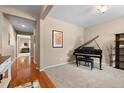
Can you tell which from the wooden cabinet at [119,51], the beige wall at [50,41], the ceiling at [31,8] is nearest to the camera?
the ceiling at [31,8]

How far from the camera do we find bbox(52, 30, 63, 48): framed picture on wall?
13.2 feet

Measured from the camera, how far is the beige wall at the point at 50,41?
12.1ft

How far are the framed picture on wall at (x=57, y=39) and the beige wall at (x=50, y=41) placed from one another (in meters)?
0.16

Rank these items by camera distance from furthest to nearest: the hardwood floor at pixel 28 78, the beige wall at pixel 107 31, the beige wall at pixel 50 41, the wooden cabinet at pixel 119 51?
the beige wall at pixel 107 31 → the wooden cabinet at pixel 119 51 → the beige wall at pixel 50 41 → the hardwood floor at pixel 28 78

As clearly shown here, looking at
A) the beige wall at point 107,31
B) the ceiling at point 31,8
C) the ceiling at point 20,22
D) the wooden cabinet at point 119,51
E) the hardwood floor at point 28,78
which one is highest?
the ceiling at point 31,8

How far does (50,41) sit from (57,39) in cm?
43

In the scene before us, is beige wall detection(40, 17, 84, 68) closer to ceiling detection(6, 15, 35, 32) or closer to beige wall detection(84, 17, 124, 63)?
beige wall detection(84, 17, 124, 63)

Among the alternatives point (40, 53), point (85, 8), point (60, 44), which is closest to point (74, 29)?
point (60, 44)

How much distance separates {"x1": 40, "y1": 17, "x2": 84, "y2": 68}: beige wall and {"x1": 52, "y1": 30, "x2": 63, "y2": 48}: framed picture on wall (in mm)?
161

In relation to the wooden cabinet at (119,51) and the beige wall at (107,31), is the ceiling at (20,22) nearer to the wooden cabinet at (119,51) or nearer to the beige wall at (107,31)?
the beige wall at (107,31)

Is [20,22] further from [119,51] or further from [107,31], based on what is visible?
[119,51]

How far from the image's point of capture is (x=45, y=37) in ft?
12.3

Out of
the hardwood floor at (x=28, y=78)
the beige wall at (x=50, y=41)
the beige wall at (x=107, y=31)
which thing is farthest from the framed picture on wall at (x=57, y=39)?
the beige wall at (x=107, y=31)

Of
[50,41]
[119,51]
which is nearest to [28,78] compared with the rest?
[50,41]
